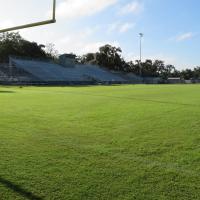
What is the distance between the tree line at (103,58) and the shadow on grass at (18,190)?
79951mm

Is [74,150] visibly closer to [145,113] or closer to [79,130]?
[79,130]

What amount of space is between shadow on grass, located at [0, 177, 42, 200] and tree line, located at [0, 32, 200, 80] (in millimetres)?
79951

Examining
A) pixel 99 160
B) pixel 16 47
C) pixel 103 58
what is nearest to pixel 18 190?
pixel 99 160

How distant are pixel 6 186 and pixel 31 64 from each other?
66.6 metres

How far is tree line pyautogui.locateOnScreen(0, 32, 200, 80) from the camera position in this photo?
279 ft

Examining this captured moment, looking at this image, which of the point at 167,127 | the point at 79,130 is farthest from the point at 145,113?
the point at 79,130

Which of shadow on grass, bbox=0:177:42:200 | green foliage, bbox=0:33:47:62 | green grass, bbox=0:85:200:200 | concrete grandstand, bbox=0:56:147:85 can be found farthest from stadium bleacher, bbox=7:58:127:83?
shadow on grass, bbox=0:177:42:200

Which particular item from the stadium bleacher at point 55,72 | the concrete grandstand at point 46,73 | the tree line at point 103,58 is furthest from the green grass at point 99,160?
the tree line at point 103,58

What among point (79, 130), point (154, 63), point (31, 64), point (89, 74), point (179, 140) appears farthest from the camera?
point (154, 63)

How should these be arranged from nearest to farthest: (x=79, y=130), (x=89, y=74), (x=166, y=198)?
(x=166, y=198) < (x=79, y=130) < (x=89, y=74)

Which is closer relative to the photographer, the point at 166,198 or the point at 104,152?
the point at 166,198

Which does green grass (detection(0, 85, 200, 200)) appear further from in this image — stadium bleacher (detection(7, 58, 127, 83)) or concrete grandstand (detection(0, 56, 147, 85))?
stadium bleacher (detection(7, 58, 127, 83))

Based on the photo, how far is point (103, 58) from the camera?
381 feet

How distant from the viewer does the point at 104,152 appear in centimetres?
685
